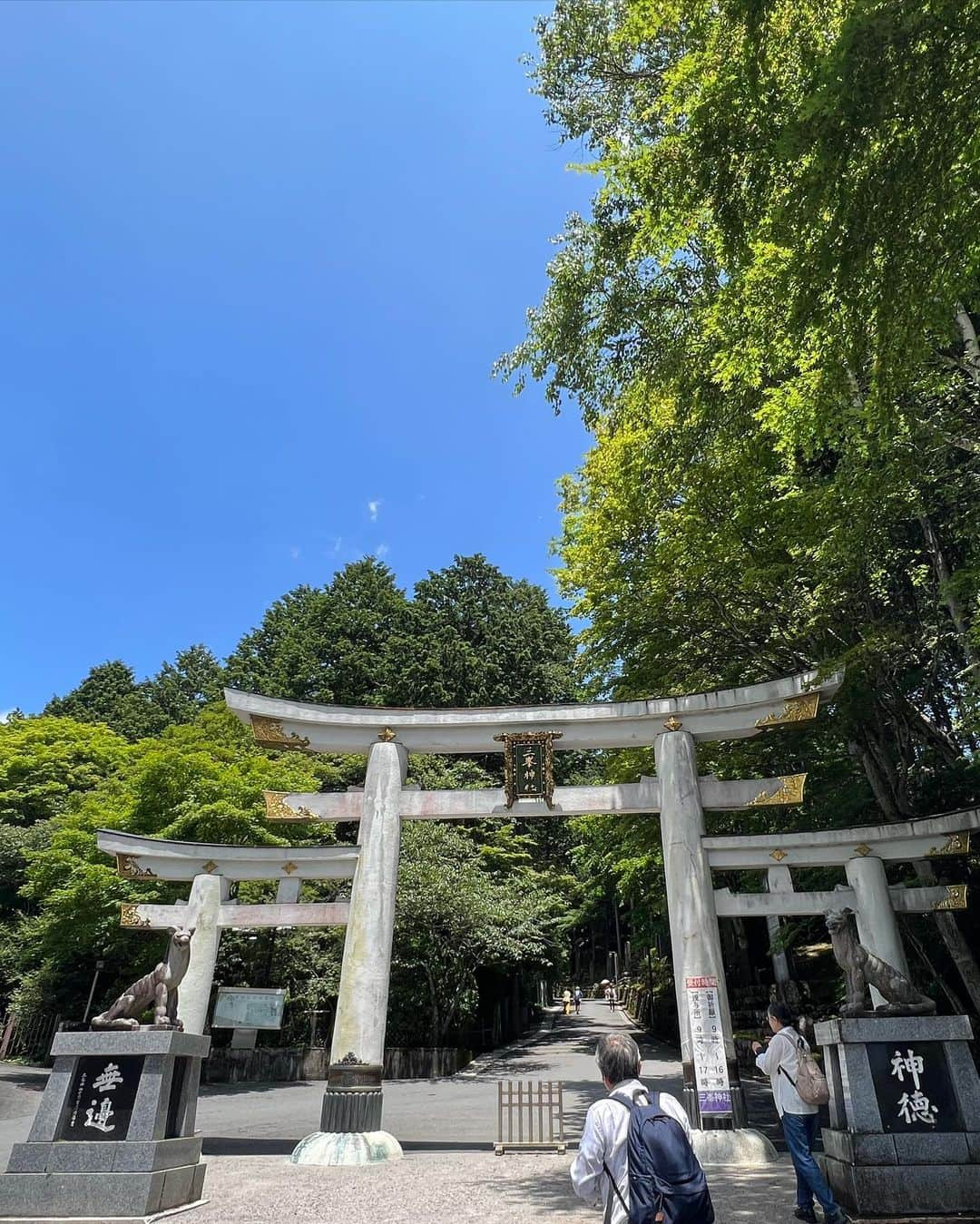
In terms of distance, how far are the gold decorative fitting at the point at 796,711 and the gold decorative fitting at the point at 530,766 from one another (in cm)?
286

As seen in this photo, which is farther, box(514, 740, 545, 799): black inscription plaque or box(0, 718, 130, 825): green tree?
box(0, 718, 130, 825): green tree

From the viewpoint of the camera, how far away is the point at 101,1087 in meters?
6.34

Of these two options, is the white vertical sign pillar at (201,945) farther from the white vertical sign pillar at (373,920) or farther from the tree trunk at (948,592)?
the tree trunk at (948,592)

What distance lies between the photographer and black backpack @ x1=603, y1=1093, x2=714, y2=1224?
2639 millimetres

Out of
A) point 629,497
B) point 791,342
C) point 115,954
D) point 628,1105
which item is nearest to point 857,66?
point 791,342

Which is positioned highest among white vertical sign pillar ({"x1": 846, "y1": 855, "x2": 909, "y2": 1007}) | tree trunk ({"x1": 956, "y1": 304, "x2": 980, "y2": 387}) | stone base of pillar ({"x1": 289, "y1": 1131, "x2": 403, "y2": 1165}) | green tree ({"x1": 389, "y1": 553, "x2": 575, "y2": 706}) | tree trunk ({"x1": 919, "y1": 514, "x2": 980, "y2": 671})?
green tree ({"x1": 389, "y1": 553, "x2": 575, "y2": 706})

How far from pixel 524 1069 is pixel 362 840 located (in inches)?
487

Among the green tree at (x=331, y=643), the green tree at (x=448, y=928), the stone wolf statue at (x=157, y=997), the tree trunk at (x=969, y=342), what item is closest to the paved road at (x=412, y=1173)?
the stone wolf statue at (x=157, y=997)

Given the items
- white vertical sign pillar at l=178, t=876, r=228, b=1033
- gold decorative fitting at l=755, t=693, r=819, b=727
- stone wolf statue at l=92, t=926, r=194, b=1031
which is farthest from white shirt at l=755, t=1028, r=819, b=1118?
white vertical sign pillar at l=178, t=876, r=228, b=1033

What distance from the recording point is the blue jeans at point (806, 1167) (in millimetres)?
5090

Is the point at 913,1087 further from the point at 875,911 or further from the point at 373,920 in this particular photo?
the point at 373,920

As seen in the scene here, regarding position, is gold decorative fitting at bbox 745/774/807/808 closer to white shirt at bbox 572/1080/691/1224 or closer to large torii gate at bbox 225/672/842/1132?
large torii gate at bbox 225/672/842/1132

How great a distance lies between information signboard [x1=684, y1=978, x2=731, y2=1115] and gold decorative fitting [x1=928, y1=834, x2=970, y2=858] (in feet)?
11.5

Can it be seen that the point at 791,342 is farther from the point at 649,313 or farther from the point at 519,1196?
Answer: the point at 519,1196
